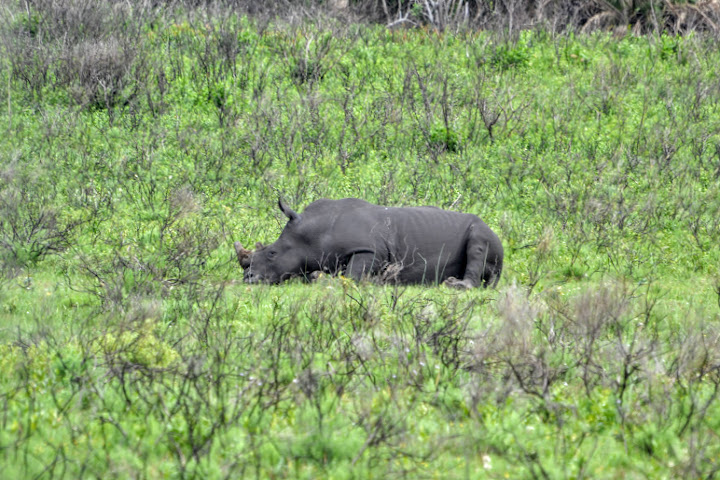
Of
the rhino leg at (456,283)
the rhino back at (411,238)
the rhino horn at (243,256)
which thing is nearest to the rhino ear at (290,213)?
the rhino back at (411,238)

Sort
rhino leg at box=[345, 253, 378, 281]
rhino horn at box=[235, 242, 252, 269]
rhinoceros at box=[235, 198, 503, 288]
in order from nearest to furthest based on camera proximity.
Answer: rhino leg at box=[345, 253, 378, 281], rhinoceros at box=[235, 198, 503, 288], rhino horn at box=[235, 242, 252, 269]

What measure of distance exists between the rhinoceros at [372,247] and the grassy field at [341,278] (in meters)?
0.47

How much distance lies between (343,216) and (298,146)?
497 cm

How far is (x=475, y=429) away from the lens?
4.95 metres

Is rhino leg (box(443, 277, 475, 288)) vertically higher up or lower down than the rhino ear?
lower down

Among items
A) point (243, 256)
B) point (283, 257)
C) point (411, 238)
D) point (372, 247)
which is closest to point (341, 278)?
point (372, 247)

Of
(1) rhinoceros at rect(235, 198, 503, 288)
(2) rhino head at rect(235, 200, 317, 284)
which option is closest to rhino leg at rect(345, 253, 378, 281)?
(1) rhinoceros at rect(235, 198, 503, 288)

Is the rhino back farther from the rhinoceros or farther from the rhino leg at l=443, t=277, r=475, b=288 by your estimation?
the rhino leg at l=443, t=277, r=475, b=288

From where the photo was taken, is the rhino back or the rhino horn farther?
the rhino horn

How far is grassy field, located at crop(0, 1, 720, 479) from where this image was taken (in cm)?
484

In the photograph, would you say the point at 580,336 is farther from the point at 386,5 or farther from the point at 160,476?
the point at 386,5

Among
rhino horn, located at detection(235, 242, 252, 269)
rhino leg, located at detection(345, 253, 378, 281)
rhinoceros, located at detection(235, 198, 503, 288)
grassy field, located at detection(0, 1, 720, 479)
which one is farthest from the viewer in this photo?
rhino horn, located at detection(235, 242, 252, 269)

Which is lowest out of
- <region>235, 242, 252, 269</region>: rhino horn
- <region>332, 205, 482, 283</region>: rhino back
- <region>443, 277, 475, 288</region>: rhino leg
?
<region>443, 277, 475, 288</region>: rhino leg

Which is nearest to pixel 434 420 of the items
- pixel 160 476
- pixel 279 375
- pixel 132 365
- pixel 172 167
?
pixel 279 375
